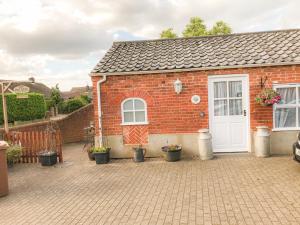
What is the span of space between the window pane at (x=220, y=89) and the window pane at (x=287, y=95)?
1.70 m

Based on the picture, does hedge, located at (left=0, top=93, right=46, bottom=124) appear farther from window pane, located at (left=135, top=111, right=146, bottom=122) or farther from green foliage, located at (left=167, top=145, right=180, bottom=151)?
green foliage, located at (left=167, top=145, right=180, bottom=151)

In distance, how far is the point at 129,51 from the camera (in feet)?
39.1

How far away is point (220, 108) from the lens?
33.5ft

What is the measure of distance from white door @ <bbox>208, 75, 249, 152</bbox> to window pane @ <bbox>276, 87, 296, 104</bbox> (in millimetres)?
1153

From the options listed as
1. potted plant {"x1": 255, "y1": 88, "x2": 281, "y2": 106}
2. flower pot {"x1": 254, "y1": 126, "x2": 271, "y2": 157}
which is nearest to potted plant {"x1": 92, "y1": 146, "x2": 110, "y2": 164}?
flower pot {"x1": 254, "y1": 126, "x2": 271, "y2": 157}

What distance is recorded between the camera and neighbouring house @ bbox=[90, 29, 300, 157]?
9891 mm

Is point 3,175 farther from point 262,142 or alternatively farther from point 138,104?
point 262,142

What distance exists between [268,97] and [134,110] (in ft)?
14.4

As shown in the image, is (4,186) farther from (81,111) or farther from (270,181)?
(81,111)

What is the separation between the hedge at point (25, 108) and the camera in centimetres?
2069

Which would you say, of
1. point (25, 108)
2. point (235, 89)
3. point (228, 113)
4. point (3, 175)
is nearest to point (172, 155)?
point (228, 113)

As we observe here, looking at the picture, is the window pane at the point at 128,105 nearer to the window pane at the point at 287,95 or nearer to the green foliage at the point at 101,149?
the green foliage at the point at 101,149

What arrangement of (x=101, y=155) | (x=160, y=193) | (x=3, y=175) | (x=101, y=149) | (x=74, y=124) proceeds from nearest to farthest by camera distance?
1. (x=160, y=193)
2. (x=3, y=175)
3. (x=101, y=155)
4. (x=101, y=149)
5. (x=74, y=124)

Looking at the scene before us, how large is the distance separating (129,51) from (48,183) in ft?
Answer: 19.9
